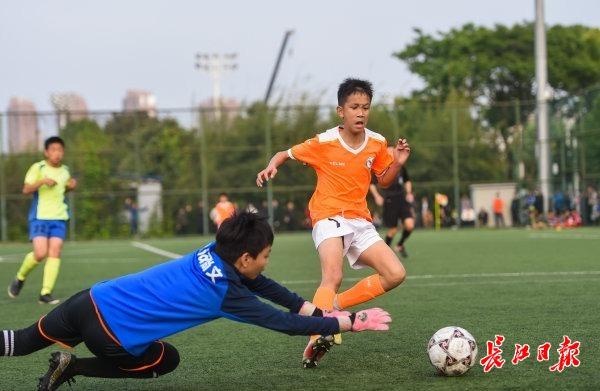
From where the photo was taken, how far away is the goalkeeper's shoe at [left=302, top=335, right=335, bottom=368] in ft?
20.3

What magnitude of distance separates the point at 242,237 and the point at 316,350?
4.62ft

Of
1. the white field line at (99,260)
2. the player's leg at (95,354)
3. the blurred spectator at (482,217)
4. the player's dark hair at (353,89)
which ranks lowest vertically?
the blurred spectator at (482,217)

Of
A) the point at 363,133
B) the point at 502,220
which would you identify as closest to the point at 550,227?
the point at 502,220

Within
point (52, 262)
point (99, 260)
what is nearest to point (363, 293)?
point (52, 262)

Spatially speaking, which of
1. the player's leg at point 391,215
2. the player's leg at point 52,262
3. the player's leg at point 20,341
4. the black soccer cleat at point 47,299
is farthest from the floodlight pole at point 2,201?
the player's leg at point 20,341

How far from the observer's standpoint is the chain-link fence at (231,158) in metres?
33.9

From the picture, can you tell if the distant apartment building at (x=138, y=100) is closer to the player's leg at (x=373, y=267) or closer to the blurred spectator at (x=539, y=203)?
the blurred spectator at (x=539, y=203)

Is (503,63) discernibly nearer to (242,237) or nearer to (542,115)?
(542,115)

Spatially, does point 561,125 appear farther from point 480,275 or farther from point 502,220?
point 480,275

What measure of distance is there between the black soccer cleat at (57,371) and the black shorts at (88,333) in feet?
0.26

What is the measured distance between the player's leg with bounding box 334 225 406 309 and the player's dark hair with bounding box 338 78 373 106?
0.94 meters

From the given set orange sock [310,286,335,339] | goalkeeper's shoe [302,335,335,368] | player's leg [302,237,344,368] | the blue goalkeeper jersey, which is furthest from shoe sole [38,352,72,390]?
orange sock [310,286,335,339]

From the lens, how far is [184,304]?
5.21 m

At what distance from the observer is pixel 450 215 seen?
36094 millimetres
